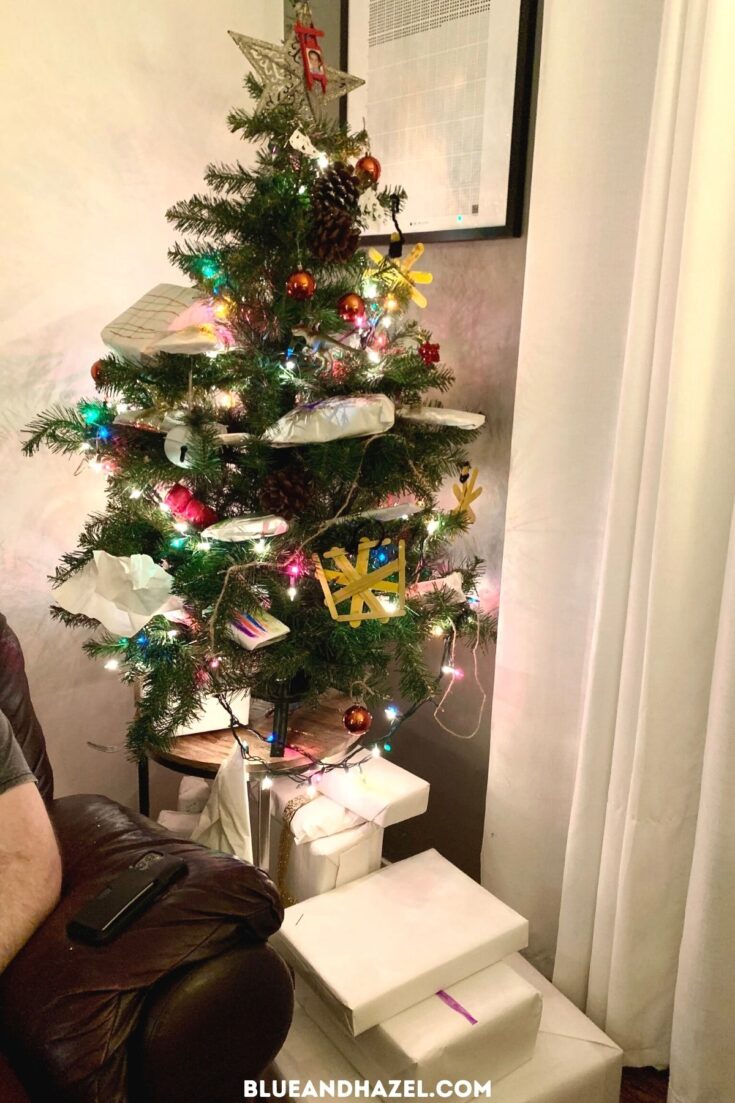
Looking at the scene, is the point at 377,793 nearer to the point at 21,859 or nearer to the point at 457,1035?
the point at 457,1035

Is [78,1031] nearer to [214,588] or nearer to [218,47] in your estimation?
[214,588]

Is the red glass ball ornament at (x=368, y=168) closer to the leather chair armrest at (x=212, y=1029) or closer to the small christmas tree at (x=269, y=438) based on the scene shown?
the small christmas tree at (x=269, y=438)

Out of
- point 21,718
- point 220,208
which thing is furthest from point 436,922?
point 220,208

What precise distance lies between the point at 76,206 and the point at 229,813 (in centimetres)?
135

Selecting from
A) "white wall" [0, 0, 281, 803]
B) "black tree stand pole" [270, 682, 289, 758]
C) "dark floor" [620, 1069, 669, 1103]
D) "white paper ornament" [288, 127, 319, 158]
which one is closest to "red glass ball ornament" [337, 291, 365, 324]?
"white paper ornament" [288, 127, 319, 158]

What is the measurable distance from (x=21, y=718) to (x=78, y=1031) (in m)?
0.59

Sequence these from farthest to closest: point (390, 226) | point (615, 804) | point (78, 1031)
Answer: point (390, 226), point (615, 804), point (78, 1031)

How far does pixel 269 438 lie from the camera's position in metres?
1.30

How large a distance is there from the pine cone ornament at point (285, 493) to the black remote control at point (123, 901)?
57 centimetres

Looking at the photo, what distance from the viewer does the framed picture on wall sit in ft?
5.04

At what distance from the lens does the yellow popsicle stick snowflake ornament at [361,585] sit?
4.41 ft

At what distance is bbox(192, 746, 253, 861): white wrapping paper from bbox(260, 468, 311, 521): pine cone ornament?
48 centimetres

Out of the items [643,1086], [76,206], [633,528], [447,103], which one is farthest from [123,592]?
[643,1086]

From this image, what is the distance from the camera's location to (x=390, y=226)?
5.96ft
